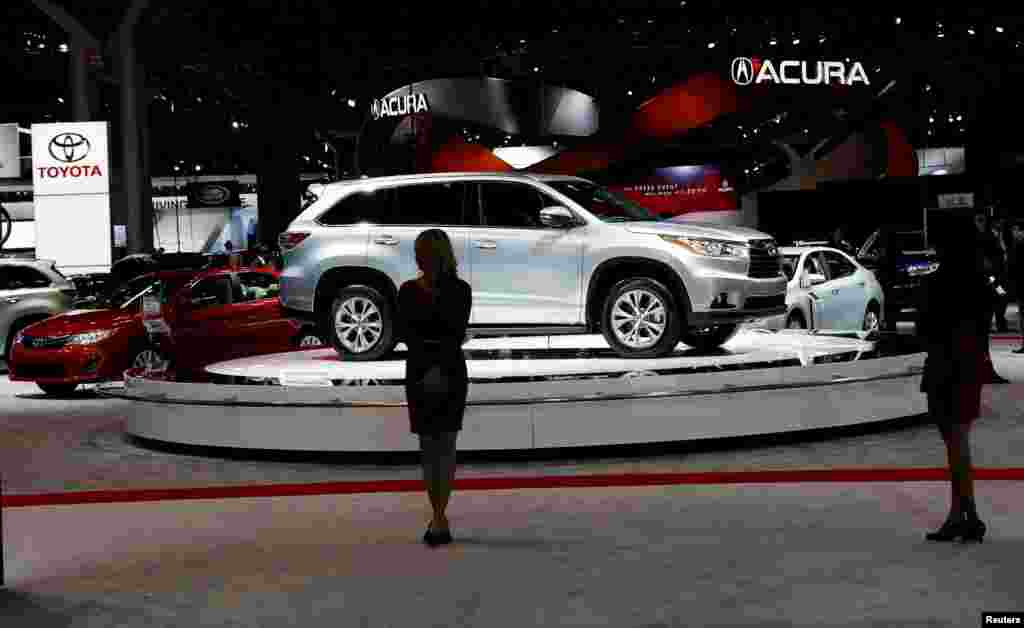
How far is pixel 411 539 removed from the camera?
26.7 feet

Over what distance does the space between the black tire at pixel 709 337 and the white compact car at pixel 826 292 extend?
15.6ft

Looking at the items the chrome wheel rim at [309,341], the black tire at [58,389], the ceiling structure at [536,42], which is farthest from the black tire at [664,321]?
the ceiling structure at [536,42]

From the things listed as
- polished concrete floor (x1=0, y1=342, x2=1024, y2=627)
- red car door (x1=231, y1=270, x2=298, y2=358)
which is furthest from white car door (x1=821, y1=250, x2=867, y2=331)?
polished concrete floor (x1=0, y1=342, x2=1024, y2=627)

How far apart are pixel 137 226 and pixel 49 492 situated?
22156 millimetres

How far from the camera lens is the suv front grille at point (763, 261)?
12.6 m

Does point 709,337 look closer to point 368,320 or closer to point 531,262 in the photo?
point 531,262

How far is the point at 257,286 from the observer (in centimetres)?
1873

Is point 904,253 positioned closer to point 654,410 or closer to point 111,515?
point 654,410

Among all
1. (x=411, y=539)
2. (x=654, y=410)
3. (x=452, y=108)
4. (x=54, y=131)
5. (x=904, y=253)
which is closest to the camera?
(x=411, y=539)

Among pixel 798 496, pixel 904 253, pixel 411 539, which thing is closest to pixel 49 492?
pixel 411 539

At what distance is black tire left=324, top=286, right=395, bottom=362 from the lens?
13117 millimetres

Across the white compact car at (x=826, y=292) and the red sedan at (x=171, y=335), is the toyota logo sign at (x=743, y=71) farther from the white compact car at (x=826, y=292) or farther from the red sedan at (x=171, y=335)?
the red sedan at (x=171, y=335)

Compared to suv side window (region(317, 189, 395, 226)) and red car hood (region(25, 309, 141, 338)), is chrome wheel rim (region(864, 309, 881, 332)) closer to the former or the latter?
suv side window (region(317, 189, 395, 226))

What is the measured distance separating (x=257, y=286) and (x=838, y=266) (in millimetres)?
8152
